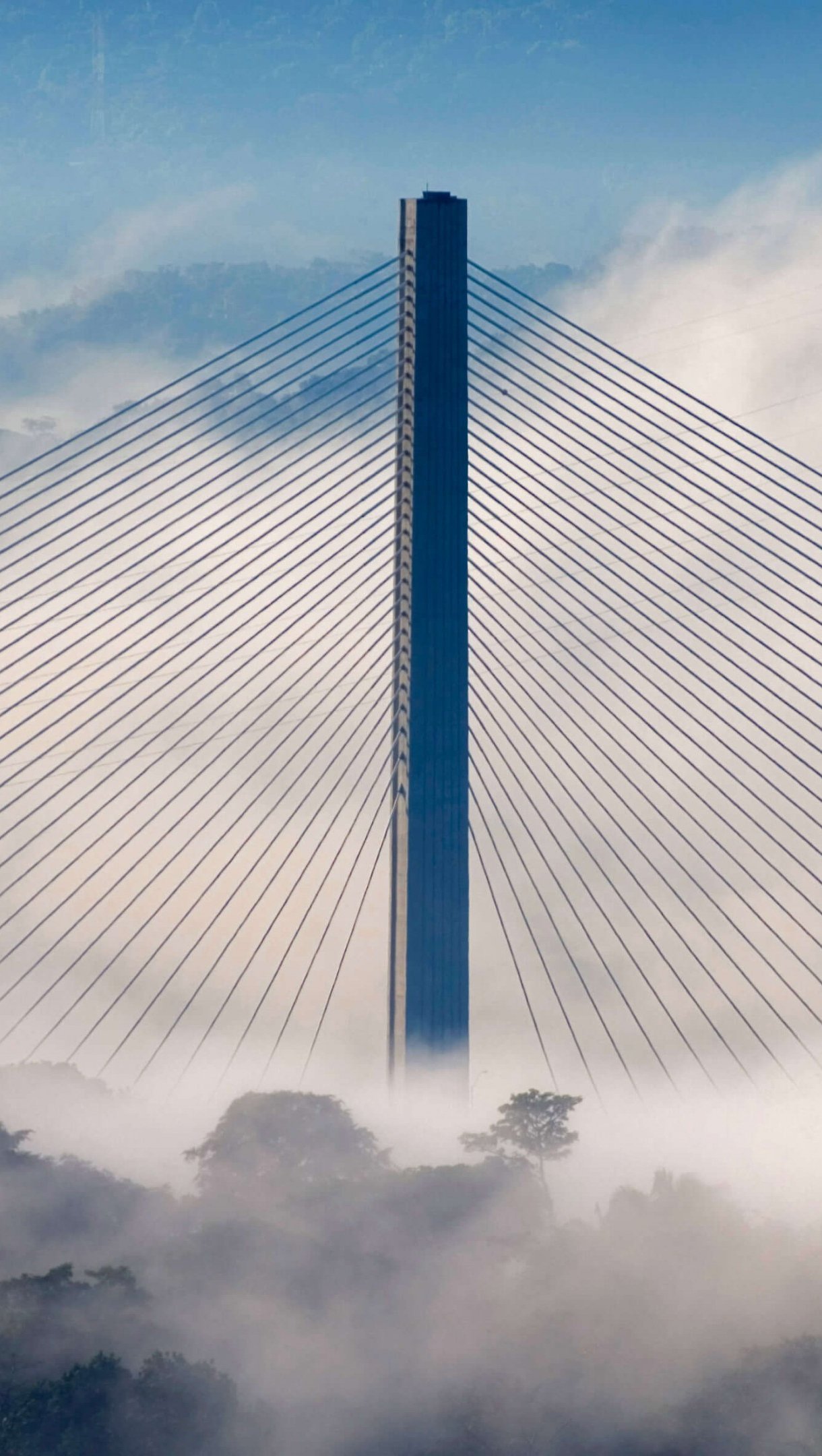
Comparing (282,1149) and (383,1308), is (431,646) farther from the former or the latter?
(383,1308)

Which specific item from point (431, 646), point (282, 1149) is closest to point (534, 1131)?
point (282, 1149)

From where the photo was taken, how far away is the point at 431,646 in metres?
19.6

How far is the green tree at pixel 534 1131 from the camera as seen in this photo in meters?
21.8

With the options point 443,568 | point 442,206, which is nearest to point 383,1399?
point 443,568

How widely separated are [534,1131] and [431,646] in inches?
289

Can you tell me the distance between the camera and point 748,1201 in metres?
21.4

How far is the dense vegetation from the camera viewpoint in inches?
668

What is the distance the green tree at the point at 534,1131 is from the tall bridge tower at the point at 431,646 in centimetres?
218

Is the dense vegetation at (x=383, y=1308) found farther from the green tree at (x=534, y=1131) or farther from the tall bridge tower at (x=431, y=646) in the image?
the tall bridge tower at (x=431, y=646)

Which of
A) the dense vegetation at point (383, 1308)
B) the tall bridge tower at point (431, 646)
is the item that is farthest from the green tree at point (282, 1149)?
the tall bridge tower at point (431, 646)

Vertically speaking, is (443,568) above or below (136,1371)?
above

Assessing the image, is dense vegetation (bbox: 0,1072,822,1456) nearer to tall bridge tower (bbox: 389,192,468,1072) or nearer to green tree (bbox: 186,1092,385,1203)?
green tree (bbox: 186,1092,385,1203)

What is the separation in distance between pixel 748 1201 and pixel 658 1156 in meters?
1.34

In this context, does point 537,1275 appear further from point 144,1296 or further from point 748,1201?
point 144,1296
